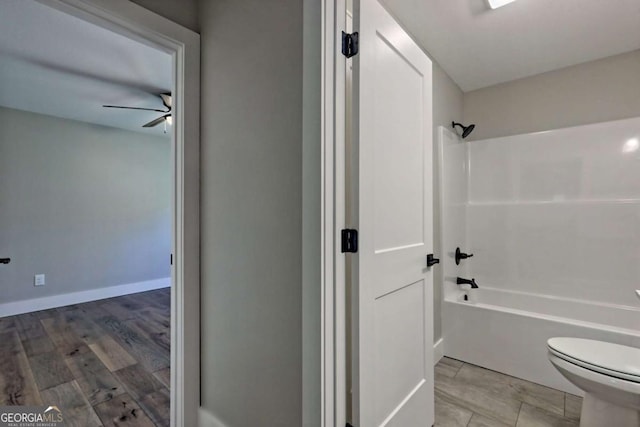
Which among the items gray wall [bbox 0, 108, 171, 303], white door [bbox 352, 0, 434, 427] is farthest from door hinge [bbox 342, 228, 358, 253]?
gray wall [bbox 0, 108, 171, 303]

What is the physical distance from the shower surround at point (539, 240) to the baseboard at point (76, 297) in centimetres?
428

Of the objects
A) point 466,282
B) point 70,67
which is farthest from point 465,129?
point 70,67

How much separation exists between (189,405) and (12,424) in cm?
93

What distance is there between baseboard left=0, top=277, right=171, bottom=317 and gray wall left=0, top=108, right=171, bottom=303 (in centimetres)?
6

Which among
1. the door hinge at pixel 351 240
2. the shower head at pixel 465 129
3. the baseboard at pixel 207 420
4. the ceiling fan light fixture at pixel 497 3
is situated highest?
the ceiling fan light fixture at pixel 497 3

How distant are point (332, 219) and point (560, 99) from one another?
9.00ft

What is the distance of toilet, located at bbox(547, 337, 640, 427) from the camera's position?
1.25m

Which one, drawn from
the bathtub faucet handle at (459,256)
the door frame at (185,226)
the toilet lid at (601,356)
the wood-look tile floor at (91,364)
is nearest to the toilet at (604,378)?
the toilet lid at (601,356)

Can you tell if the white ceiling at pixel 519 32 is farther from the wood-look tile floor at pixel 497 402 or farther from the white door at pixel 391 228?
the wood-look tile floor at pixel 497 402

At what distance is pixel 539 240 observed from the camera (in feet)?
8.34

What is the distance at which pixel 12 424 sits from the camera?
145 cm

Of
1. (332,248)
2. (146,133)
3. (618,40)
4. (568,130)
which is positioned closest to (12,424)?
(332,248)

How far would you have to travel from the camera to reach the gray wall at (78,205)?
3.32 m

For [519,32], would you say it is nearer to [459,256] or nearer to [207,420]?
[459,256]
